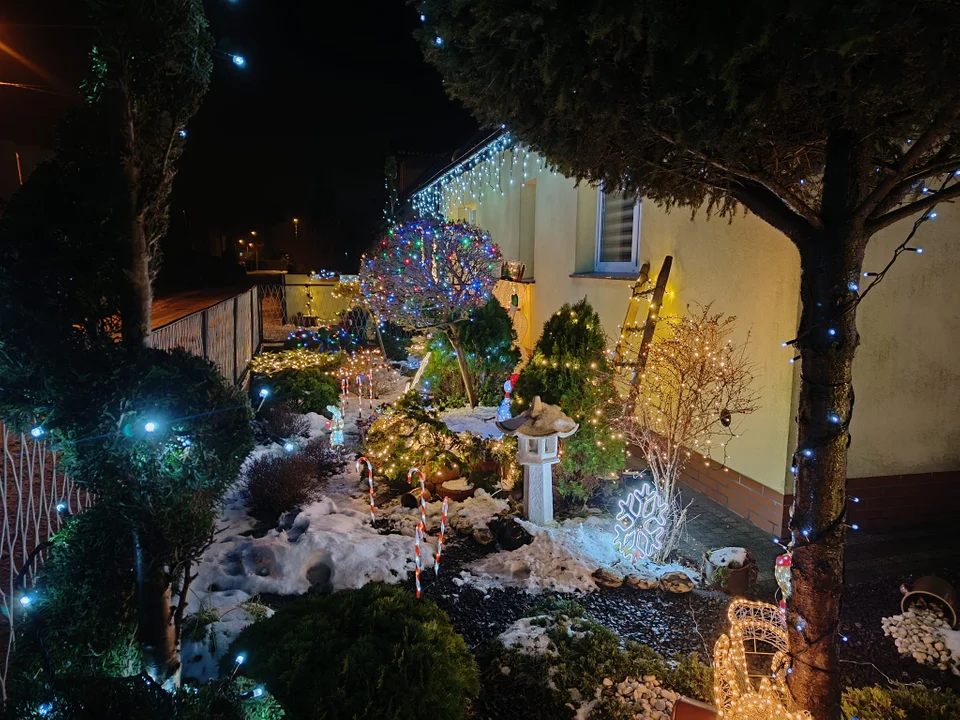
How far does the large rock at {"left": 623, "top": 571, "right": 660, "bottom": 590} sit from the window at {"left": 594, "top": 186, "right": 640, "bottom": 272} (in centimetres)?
474

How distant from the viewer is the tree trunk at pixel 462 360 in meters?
9.34

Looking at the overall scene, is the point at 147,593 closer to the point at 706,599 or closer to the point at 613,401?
the point at 706,599

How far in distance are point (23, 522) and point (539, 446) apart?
4.36 metres

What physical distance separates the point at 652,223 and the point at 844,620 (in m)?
4.98

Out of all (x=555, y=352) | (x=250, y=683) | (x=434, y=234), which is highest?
(x=434, y=234)

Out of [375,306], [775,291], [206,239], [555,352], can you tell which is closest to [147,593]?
[555,352]

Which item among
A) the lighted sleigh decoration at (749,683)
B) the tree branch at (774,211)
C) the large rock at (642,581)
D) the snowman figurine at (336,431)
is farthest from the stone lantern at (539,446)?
the snowman figurine at (336,431)

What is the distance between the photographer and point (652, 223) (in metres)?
7.50

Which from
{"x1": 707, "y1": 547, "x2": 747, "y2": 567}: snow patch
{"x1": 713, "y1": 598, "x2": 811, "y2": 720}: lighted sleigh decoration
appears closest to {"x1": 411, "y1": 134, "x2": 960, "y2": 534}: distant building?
{"x1": 707, "y1": 547, "x2": 747, "y2": 567}: snow patch

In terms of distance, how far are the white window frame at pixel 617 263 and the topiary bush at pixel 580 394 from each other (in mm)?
2494

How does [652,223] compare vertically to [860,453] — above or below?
above

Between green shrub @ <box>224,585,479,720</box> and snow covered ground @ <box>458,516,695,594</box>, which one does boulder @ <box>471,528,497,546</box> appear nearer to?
snow covered ground @ <box>458,516,695,594</box>

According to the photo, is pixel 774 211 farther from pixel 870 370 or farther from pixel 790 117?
pixel 870 370

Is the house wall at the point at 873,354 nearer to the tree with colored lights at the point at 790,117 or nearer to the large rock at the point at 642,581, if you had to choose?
the large rock at the point at 642,581
